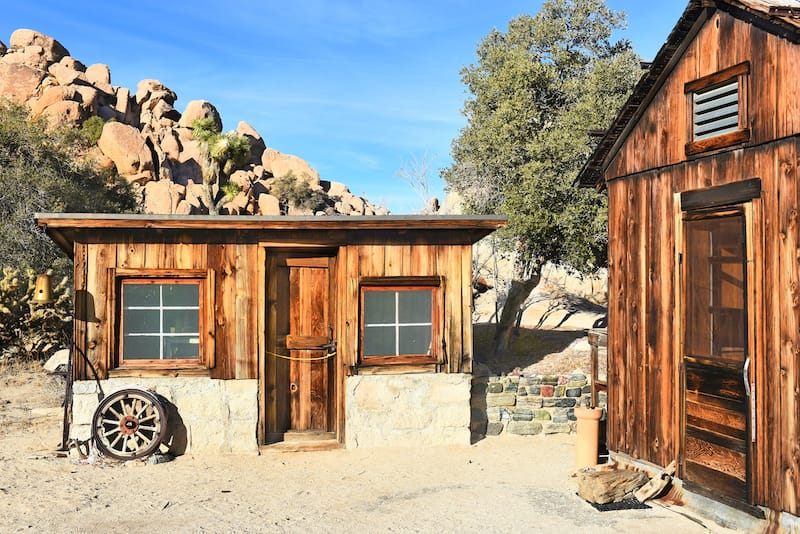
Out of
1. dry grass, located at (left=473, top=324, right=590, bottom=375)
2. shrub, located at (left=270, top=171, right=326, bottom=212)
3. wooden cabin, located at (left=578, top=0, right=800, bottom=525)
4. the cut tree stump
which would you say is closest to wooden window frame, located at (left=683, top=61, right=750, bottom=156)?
wooden cabin, located at (left=578, top=0, right=800, bottom=525)

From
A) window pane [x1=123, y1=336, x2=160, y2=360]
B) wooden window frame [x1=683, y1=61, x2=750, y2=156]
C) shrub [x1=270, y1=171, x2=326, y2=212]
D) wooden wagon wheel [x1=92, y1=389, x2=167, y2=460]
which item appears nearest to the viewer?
wooden window frame [x1=683, y1=61, x2=750, y2=156]

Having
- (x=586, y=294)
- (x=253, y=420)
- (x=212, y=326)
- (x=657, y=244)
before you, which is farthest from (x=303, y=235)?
(x=586, y=294)

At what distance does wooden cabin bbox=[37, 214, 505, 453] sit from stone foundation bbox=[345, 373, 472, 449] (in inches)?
0.6

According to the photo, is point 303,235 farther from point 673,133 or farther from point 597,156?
point 673,133

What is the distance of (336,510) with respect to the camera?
678 centimetres

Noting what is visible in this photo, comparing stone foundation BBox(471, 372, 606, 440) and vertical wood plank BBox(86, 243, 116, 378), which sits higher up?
vertical wood plank BBox(86, 243, 116, 378)

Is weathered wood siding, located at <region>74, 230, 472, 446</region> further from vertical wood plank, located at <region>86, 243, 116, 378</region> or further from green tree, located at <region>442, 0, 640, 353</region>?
green tree, located at <region>442, 0, 640, 353</region>

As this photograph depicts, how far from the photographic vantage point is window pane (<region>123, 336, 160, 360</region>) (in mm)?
8977

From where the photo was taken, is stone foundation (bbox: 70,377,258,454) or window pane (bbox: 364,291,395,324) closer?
stone foundation (bbox: 70,377,258,454)

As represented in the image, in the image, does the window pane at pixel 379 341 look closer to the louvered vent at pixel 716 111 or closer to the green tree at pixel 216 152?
the louvered vent at pixel 716 111

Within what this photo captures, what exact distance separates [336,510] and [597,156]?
4944 millimetres

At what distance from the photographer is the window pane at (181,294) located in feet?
29.6

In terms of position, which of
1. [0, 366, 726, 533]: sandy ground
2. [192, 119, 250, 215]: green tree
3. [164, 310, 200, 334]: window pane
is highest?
[192, 119, 250, 215]: green tree

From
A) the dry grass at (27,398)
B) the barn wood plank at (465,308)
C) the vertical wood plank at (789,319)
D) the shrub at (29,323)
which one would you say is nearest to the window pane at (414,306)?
the barn wood plank at (465,308)
